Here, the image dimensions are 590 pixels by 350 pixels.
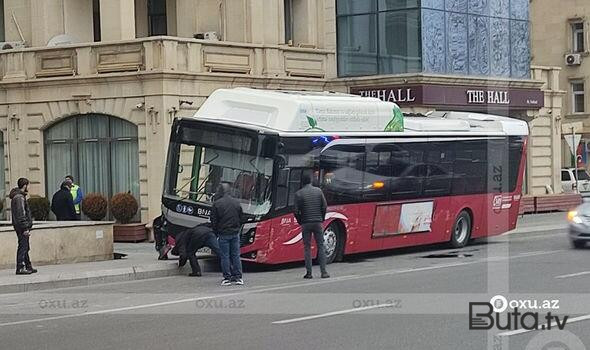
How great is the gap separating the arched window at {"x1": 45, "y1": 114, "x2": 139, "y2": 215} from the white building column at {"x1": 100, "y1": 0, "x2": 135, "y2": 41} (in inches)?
93.7

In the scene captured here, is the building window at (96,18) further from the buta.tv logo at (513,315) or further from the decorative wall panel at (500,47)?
the buta.tv logo at (513,315)

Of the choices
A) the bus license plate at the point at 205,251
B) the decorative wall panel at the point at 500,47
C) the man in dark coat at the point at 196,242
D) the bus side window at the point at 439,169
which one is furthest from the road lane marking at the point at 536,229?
the man in dark coat at the point at 196,242

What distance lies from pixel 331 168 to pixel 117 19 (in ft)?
35.9

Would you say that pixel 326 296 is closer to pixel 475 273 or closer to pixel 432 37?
pixel 475 273

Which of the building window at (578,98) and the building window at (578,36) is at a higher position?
the building window at (578,36)

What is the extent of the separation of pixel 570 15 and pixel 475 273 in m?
43.7

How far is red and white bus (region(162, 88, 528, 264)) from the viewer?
69.2 feet

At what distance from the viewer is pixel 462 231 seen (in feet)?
87.8

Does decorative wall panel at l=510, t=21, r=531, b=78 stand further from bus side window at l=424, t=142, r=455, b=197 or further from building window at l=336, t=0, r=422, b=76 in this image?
bus side window at l=424, t=142, r=455, b=197

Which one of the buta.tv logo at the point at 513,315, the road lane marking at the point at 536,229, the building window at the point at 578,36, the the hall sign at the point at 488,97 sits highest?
the building window at the point at 578,36

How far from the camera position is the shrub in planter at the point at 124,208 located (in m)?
29.0

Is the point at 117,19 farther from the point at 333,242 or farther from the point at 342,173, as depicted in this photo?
the point at 333,242

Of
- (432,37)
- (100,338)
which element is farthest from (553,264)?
(432,37)

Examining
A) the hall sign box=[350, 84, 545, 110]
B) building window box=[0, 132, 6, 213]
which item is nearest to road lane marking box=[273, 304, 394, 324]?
the hall sign box=[350, 84, 545, 110]
